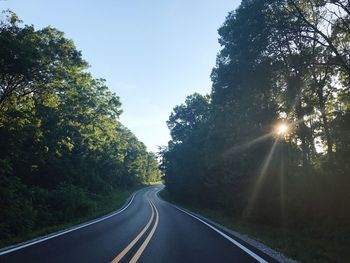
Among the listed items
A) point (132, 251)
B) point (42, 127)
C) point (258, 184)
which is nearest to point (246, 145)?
point (258, 184)

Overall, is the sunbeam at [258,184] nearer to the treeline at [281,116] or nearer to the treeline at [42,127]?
the treeline at [281,116]

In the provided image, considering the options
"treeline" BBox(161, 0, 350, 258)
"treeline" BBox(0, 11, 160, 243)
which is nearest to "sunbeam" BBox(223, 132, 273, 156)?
"treeline" BBox(161, 0, 350, 258)

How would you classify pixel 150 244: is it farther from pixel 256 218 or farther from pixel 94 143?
pixel 94 143

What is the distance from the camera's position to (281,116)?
22984 mm

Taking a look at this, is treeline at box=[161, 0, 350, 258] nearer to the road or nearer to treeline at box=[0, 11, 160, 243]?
the road

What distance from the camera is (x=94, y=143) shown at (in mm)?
40375

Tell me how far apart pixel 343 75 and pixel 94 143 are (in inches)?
1138

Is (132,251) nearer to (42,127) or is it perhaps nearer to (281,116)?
(281,116)

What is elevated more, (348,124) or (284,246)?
(348,124)

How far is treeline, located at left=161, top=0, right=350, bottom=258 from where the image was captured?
49.6 ft

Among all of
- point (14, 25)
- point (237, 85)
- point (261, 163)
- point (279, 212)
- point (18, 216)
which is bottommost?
point (18, 216)

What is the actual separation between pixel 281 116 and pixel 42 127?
22.5m

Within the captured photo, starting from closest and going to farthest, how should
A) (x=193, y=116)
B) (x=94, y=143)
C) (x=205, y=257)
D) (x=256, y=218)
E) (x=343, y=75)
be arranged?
(x=205, y=257) → (x=256, y=218) → (x=343, y=75) → (x=94, y=143) → (x=193, y=116)

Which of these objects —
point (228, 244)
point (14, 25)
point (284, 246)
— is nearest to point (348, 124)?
point (284, 246)
